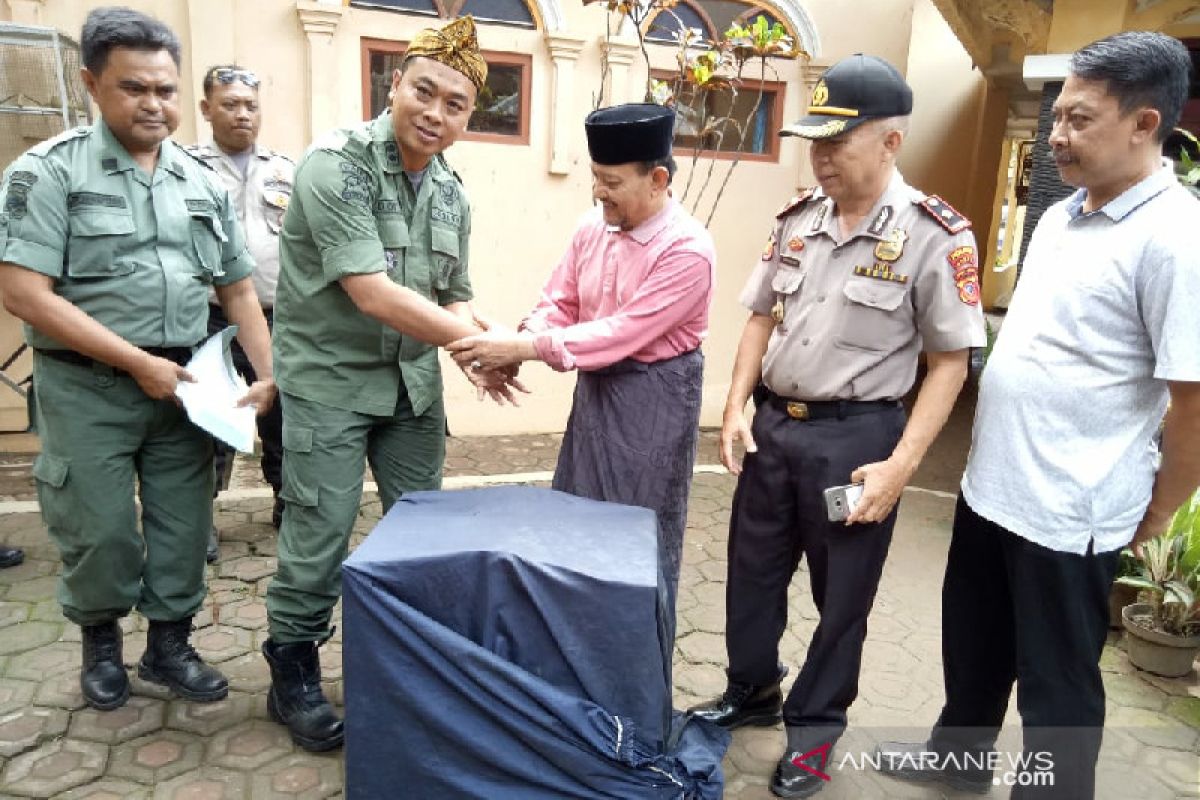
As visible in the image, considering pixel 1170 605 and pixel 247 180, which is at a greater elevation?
pixel 247 180

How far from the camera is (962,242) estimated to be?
2289 millimetres

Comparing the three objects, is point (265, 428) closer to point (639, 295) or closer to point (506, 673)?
point (639, 295)

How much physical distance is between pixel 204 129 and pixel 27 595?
2.90 meters

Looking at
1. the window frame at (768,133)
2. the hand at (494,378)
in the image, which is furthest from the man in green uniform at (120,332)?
the window frame at (768,133)

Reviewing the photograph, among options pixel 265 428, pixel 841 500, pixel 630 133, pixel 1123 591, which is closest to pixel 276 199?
pixel 265 428

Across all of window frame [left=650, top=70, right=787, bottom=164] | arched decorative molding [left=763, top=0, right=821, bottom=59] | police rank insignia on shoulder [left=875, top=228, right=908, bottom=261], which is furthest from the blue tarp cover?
arched decorative molding [left=763, top=0, right=821, bottom=59]

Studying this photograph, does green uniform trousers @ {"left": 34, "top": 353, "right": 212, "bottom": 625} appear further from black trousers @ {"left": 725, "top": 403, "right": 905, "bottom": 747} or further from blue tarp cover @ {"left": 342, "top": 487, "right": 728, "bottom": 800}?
black trousers @ {"left": 725, "top": 403, "right": 905, "bottom": 747}

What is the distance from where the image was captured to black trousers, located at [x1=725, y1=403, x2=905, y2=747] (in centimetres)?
245

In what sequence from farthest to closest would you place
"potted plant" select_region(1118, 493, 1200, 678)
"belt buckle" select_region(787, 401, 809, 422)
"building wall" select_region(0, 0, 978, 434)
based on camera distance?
"building wall" select_region(0, 0, 978, 434) < "potted plant" select_region(1118, 493, 1200, 678) < "belt buckle" select_region(787, 401, 809, 422)

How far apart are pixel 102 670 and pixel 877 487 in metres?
2.46

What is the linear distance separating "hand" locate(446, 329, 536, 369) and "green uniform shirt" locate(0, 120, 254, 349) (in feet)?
2.92

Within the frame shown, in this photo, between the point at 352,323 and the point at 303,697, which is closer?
the point at 352,323

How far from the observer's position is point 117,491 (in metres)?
2.58

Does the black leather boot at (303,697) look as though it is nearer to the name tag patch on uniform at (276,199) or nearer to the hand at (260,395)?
the hand at (260,395)
